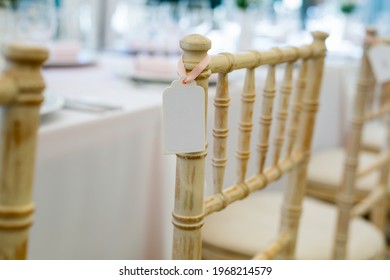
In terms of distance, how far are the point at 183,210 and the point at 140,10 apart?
2.10 m

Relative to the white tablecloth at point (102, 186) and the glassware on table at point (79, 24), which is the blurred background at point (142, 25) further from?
the white tablecloth at point (102, 186)

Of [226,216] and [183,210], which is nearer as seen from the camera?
[183,210]

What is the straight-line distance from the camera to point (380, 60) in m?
1.16

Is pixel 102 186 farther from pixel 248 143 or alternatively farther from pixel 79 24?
pixel 79 24

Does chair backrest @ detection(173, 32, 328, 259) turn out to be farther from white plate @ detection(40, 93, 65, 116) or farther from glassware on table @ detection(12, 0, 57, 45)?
glassware on table @ detection(12, 0, 57, 45)

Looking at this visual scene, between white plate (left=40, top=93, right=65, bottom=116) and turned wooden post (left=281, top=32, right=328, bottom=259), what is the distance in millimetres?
389

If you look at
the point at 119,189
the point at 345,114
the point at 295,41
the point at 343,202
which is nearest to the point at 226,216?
the point at 343,202

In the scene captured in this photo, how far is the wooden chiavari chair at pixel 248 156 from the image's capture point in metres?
0.61

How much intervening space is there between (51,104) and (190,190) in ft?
1.44

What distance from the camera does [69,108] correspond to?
104 centimetres

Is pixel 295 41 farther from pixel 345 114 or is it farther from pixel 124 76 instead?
pixel 124 76

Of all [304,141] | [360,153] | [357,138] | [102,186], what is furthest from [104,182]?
[360,153]

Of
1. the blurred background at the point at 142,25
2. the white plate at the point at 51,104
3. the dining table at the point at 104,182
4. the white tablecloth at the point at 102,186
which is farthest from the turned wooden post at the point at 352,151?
the blurred background at the point at 142,25

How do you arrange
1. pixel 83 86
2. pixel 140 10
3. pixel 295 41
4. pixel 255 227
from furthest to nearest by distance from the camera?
pixel 295 41 → pixel 140 10 → pixel 83 86 → pixel 255 227
